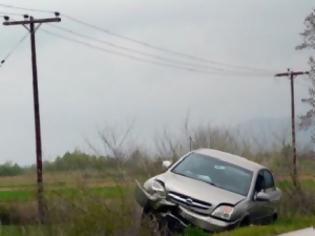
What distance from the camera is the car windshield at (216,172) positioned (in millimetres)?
18422

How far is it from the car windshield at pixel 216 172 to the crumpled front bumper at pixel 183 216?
1034 mm

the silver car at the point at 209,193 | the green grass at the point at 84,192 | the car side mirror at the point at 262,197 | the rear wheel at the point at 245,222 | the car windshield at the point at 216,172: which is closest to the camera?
the green grass at the point at 84,192

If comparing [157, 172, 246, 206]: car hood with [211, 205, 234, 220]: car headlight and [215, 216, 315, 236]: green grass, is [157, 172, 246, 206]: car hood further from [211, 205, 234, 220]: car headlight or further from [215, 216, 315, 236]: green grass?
[215, 216, 315, 236]: green grass

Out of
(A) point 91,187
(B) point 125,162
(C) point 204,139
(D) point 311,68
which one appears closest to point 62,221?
(A) point 91,187

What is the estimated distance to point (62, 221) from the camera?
1513cm

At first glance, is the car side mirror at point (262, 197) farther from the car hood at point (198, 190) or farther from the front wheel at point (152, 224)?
the front wheel at point (152, 224)

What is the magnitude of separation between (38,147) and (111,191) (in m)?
21.3

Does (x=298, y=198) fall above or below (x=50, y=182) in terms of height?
below

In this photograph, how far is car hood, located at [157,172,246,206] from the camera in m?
17.5

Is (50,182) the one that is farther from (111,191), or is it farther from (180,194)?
(180,194)

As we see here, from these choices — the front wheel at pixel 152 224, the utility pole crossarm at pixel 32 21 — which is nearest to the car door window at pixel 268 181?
the front wheel at pixel 152 224

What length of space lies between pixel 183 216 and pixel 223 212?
803mm

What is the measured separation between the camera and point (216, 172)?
18.8 meters

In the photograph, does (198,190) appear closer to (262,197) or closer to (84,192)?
(262,197)
